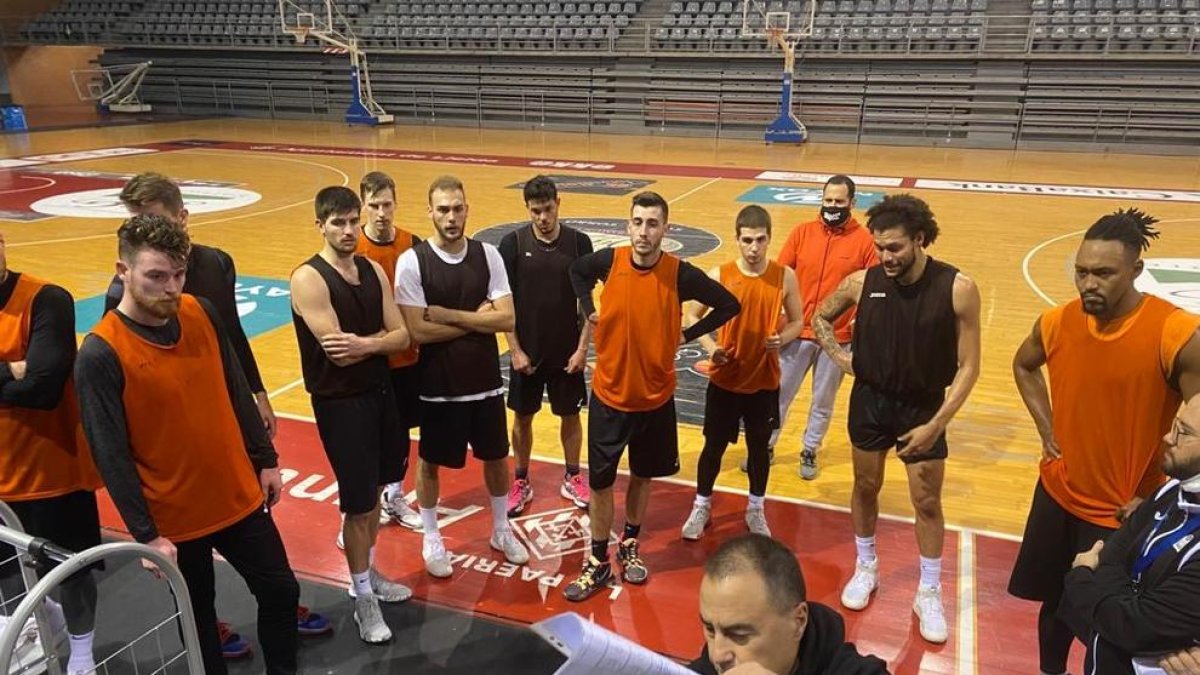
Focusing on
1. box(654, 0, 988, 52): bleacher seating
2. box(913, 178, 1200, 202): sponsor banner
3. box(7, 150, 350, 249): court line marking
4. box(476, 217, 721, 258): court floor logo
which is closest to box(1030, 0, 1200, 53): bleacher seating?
box(654, 0, 988, 52): bleacher seating

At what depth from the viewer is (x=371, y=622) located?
139 inches

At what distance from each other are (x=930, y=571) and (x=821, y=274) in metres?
1.93

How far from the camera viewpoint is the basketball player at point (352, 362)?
326 cm

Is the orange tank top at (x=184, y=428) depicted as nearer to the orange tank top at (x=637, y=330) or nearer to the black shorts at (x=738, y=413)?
the orange tank top at (x=637, y=330)

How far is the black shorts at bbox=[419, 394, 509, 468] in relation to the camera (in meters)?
3.92

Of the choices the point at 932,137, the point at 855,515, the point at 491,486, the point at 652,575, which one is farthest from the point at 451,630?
the point at 932,137

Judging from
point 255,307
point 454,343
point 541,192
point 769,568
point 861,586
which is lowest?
point 861,586

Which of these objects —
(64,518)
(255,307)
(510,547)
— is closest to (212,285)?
(64,518)

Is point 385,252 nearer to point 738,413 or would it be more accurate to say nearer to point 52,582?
point 738,413

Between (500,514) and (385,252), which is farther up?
(385,252)

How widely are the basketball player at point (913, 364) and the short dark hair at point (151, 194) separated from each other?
2921mm

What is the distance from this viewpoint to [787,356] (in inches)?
201

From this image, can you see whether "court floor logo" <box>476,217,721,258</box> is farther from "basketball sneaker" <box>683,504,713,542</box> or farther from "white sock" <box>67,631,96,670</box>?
"white sock" <box>67,631,96,670</box>

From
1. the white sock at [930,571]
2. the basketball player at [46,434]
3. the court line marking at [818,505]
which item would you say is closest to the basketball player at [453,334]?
the court line marking at [818,505]
